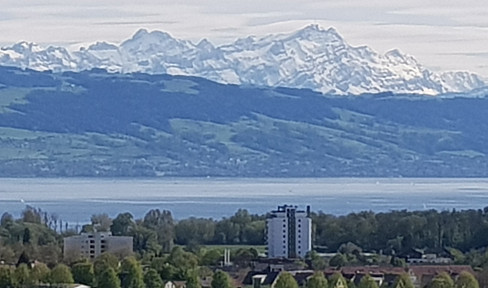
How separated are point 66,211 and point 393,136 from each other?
107m

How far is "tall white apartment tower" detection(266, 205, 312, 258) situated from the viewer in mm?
52406

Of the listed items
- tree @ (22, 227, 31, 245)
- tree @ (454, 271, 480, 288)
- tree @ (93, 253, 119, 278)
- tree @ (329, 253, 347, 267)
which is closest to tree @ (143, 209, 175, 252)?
tree @ (22, 227, 31, 245)

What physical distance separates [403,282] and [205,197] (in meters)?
92.9

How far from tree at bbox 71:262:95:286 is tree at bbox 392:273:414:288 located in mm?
5800

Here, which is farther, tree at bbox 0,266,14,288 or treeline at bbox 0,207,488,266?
treeline at bbox 0,207,488,266

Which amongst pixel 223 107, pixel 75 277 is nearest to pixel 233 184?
pixel 223 107

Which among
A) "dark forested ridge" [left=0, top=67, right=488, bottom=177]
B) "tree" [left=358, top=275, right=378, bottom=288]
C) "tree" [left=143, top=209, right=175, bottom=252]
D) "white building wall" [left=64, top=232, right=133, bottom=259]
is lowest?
"tree" [left=358, top=275, right=378, bottom=288]

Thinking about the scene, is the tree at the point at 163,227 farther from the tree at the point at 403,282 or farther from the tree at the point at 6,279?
the tree at the point at 6,279

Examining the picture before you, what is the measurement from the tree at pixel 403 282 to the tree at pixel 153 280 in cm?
453

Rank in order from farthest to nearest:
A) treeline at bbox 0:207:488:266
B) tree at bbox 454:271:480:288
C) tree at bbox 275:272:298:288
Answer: treeline at bbox 0:207:488:266
tree at bbox 454:271:480:288
tree at bbox 275:272:298:288

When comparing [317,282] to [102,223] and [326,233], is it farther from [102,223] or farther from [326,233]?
[102,223]

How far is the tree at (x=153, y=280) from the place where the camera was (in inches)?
1252

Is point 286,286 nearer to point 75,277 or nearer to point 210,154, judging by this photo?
point 75,277

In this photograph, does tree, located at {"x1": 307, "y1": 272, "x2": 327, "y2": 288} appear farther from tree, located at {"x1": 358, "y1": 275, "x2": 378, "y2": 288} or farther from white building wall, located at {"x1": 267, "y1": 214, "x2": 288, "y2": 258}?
white building wall, located at {"x1": 267, "y1": 214, "x2": 288, "y2": 258}
